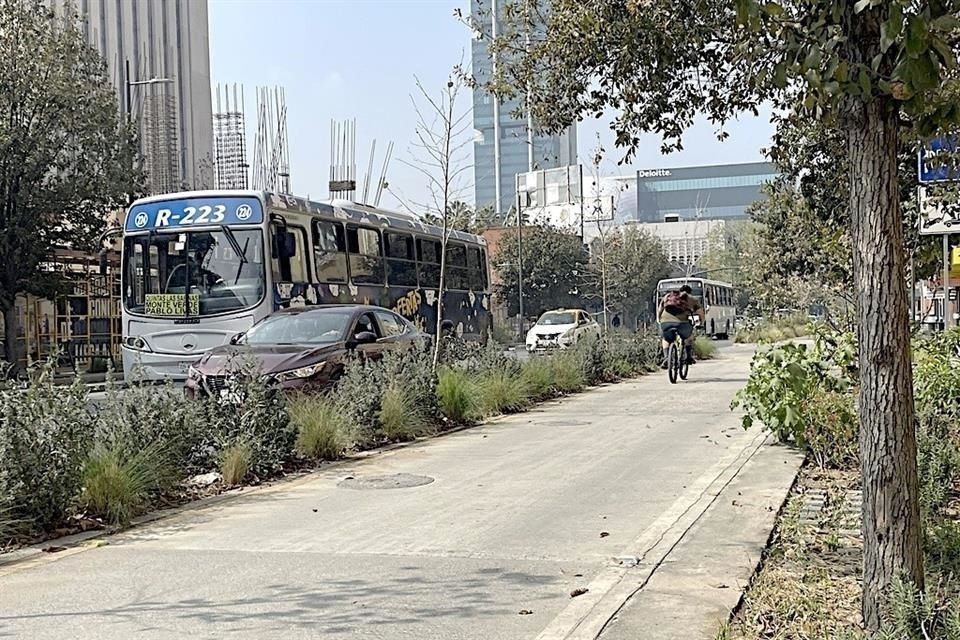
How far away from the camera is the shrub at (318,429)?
10695 millimetres

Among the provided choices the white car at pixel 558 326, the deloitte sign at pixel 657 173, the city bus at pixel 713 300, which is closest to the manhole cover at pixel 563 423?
the white car at pixel 558 326

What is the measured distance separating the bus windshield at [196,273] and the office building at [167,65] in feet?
84.5

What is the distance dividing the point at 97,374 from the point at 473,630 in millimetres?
27071

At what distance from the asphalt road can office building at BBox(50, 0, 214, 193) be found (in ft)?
117

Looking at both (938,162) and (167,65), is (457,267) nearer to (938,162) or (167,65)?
(938,162)

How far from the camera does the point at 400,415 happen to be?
12.4 metres

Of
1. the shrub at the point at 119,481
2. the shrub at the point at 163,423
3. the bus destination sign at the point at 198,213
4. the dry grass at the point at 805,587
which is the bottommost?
the dry grass at the point at 805,587

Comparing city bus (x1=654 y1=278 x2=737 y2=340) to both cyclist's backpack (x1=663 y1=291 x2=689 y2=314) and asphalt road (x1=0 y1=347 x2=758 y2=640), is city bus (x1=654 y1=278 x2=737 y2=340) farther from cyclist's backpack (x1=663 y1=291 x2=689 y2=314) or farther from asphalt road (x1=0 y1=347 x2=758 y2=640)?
asphalt road (x1=0 y1=347 x2=758 y2=640)

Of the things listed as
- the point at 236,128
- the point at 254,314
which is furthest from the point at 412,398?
the point at 236,128

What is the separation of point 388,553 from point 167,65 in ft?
168

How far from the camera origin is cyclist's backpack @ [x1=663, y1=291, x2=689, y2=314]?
2006 cm

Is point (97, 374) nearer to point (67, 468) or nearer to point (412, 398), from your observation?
point (412, 398)

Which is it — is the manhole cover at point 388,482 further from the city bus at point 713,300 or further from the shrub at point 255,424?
the city bus at point 713,300

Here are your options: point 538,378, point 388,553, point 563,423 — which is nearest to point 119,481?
point 388,553
